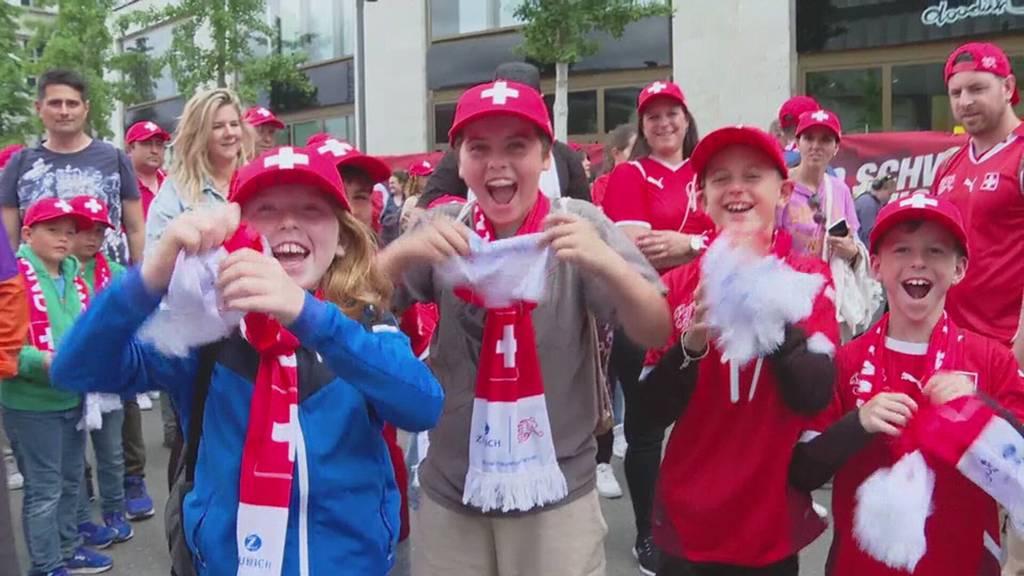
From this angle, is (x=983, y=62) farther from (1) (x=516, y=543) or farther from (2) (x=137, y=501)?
(2) (x=137, y=501)

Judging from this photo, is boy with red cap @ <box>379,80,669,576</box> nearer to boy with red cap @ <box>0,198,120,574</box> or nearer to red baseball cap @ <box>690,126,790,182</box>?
red baseball cap @ <box>690,126,790,182</box>

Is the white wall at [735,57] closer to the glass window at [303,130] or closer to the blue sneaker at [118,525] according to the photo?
the glass window at [303,130]

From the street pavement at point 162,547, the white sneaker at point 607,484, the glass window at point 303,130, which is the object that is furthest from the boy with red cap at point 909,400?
the glass window at point 303,130

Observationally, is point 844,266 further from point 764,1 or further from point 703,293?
point 764,1

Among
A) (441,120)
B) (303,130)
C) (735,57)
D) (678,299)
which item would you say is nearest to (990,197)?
(678,299)

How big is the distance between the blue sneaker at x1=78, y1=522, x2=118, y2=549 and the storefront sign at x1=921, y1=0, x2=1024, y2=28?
450 inches

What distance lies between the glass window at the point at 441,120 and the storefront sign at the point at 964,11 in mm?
8990

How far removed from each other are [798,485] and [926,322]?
528 millimetres

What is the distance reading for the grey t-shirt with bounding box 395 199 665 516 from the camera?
2277mm

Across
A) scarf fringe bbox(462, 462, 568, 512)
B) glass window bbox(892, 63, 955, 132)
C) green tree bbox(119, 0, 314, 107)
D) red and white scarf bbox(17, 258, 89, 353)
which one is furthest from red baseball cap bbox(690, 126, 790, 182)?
green tree bbox(119, 0, 314, 107)

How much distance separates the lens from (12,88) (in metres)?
20.3

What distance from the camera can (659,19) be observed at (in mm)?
14422

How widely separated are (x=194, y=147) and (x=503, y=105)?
219 centimetres

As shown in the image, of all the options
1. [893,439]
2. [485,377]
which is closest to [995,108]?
[893,439]
